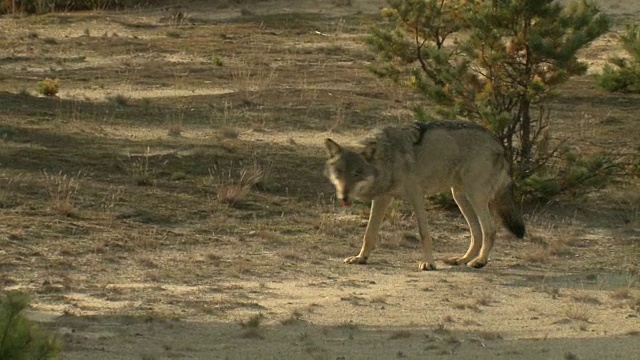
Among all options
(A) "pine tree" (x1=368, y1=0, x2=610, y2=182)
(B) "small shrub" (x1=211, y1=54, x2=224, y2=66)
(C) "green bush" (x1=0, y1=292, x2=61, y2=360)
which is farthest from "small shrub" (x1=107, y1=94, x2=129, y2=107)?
(C) "green bush" (x1=0, y1=292, x2=61, y2=360)

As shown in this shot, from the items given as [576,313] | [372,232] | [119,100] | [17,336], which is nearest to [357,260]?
[372,232]

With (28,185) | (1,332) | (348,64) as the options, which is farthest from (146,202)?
(348,64)

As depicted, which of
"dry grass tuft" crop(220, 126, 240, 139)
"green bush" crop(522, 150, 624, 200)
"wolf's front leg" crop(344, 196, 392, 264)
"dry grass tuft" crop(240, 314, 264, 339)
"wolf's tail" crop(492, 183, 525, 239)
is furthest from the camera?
"dry grass tuft" crop(220, 126, 240, 139)

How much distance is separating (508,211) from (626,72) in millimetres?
9899

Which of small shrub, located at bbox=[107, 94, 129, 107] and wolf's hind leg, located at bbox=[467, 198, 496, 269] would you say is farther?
small shrub, located at bbox=[107, 94, 129, 107]

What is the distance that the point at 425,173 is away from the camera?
14289mm

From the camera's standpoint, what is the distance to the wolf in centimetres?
1408

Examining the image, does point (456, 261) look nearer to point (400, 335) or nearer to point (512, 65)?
point (400, 335)

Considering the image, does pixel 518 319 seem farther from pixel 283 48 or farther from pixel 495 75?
pixel 283 48

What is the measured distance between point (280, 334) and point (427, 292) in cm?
223

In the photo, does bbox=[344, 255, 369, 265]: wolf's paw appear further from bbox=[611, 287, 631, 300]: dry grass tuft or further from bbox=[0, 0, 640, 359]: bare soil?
bbox=[611, 287, 631, 300]: dry grass tuft

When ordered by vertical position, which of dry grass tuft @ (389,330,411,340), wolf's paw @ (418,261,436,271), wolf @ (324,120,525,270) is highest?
wolf @ (324,120,525,270)

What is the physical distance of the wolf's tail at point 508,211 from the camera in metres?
14.7

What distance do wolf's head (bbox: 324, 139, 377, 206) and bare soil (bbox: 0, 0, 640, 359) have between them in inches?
28.9
